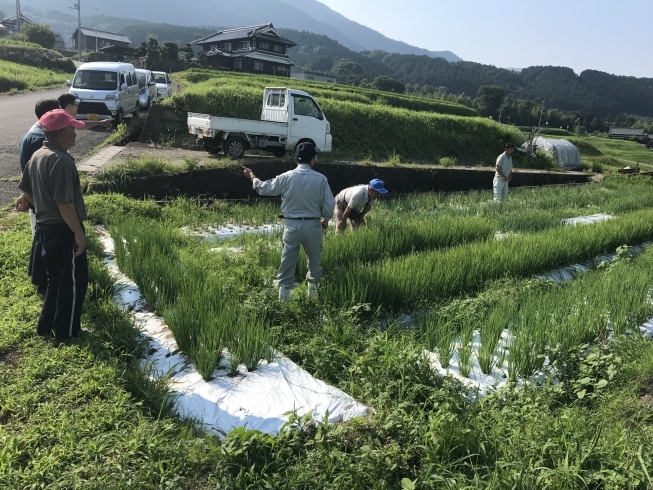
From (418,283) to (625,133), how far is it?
7040 cm

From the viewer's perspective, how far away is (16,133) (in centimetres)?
1051

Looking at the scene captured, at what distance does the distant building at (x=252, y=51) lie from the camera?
37.7 metres

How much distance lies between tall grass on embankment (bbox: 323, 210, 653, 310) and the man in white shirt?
7.99 feet

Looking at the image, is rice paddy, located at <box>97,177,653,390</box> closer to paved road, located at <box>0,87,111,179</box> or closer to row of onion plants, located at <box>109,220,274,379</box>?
row of onion plants, located at <box>109,220,274,379</box>

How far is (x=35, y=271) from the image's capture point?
3.61 metres

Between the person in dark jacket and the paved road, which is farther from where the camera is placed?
the paved road

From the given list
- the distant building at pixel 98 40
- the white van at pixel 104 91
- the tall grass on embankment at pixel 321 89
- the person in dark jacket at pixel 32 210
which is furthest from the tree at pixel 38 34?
the person in dark jacket at pixel 32 210

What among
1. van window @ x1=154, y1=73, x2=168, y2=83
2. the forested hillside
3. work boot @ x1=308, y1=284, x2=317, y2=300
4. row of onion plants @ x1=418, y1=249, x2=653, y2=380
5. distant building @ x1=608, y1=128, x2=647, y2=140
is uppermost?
the forested hillside

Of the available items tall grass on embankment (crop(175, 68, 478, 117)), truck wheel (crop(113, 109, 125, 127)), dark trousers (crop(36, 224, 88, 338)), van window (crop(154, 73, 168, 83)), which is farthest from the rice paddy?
van window (crop(154, 73, 168, 83))

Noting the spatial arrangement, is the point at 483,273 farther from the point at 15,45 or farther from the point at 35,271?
the point at 15,45

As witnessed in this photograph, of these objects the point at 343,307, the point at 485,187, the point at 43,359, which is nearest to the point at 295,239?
the point at 343,307

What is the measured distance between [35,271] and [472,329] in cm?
339

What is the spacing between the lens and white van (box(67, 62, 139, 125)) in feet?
38.8

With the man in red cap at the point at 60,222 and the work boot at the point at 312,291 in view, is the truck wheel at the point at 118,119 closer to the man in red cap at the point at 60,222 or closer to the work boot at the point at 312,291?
the man in red cap at the point at 60,222
